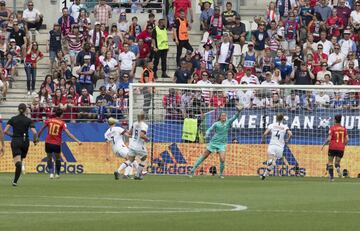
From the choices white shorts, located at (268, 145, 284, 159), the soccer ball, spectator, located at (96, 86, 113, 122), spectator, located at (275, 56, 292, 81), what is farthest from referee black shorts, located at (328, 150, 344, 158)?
spectator, located at (96, 86, 113, 122)

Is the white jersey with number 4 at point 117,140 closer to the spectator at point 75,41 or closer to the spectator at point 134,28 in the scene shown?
the spectator at point 75,41

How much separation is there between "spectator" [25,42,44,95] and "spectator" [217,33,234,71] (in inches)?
252

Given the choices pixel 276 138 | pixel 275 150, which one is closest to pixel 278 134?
pixel 276 138

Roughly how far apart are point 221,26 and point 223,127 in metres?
8.43

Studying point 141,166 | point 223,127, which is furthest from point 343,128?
point 141,166

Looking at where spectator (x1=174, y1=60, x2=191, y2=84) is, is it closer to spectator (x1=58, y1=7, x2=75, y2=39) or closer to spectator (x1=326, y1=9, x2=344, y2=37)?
spectator (x1=58, y1=7, x2=75, y2=39)

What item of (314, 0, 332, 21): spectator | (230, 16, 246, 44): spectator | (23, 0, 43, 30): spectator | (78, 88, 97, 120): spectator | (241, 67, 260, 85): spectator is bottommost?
(78, 88, 97, 120): spectator

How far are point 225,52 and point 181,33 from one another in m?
1.85

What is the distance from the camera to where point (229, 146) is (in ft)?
130

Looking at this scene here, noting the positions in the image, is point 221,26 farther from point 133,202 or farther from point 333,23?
point 133,202

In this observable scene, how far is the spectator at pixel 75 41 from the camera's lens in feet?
147

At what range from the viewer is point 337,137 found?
118 feet

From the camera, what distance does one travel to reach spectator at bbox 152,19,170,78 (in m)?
43.5

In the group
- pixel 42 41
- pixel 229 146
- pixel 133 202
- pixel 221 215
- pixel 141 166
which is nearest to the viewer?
pixel 221 215
